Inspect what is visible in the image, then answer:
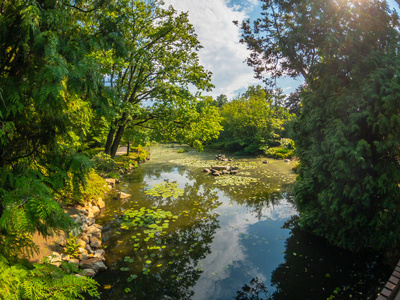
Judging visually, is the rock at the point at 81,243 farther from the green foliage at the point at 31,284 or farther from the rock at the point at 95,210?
the green foliage at the point at 31,284

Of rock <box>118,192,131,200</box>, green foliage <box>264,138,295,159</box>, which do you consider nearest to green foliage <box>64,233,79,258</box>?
rock <box>118,192,131,200</box>

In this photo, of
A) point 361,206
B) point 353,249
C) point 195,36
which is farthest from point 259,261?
point 195,36

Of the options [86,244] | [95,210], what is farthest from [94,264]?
[95,210]

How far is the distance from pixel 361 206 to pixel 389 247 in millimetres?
1347

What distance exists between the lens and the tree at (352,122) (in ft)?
15.5

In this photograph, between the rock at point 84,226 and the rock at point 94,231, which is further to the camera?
the rock at point 84,226

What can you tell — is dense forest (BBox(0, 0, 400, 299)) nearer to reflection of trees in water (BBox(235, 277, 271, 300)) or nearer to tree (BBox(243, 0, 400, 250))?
tree (BBox(243, 0, 400, 250))

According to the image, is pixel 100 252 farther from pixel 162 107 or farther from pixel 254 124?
pixel 254 124

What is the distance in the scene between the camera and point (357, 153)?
15.5 feet

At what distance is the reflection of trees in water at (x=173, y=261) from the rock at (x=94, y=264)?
0.17 meters

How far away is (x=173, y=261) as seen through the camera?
17.6 feet

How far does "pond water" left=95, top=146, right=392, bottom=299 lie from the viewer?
450cm

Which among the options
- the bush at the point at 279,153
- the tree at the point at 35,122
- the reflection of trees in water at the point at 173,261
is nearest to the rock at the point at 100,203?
the reflection of trees in water at the point at 173,261

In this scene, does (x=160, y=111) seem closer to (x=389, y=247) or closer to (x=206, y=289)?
(x=206, y=289)
